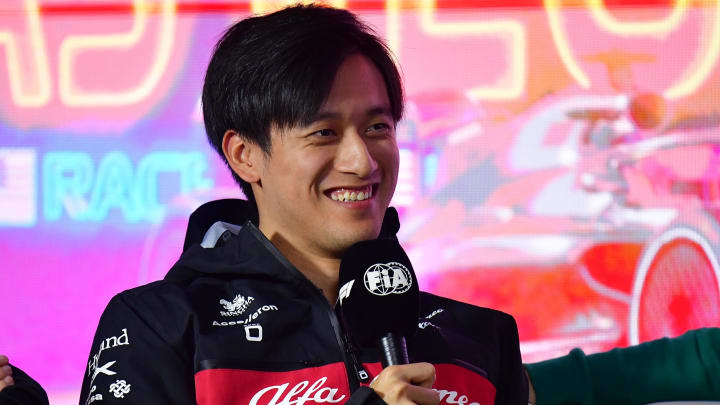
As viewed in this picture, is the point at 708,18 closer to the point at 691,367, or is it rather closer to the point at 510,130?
the point at 510,130

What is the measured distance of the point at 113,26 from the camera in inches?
108

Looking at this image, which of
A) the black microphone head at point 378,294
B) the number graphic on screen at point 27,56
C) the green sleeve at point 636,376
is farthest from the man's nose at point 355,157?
the number graphic on screen at point 27,56

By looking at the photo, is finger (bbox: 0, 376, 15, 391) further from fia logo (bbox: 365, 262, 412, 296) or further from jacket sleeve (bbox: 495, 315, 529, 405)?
jacket sleeve (bbox: 495, 315, 529, 405)

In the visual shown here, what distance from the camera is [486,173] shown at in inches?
107

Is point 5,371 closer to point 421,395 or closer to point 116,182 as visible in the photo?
point 421,395

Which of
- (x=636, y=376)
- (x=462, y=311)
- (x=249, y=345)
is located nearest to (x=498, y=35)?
(x=636, y=376)

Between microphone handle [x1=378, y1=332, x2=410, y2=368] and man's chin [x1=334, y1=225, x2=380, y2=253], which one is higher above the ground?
man's chin [x1=334, y1=225, x2=380, y2=253]

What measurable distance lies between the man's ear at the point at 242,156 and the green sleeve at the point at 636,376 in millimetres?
682

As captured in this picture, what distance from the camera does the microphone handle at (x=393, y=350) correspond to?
1.06 metres

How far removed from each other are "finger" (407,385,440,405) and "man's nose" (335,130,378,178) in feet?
0.99

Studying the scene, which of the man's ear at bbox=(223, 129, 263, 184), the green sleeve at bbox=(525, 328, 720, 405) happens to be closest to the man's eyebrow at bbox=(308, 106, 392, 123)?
the man's ear at bbox=(223, 129, 263, 184)

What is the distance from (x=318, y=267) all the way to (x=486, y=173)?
1520 millimetres

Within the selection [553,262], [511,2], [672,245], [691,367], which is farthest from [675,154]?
[691,367]

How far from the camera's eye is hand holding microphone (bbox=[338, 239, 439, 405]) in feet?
3.52
